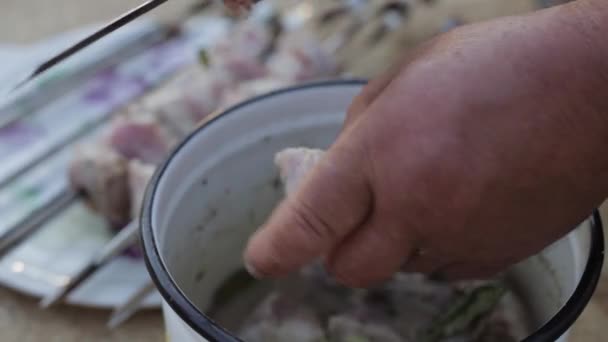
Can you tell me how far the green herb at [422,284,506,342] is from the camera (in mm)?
400

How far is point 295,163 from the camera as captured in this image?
0.36 meters

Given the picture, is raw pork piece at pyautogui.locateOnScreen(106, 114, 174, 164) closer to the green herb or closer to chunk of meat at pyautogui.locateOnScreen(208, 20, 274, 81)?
chunk of meat at pyautogui.locateOnScreen(208, 20, 274, 81)

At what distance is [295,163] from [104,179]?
250 mm

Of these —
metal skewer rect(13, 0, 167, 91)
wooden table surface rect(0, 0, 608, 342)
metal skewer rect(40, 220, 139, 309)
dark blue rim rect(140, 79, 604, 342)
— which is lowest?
wooden table surface rect(0, 0, 608, 342)

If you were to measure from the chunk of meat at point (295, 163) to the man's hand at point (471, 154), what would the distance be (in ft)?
0.11

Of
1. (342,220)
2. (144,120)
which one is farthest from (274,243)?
(144,120)

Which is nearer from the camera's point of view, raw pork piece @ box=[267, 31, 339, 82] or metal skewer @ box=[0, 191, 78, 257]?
metal skewer @ box=[0, 191, 78, 257]

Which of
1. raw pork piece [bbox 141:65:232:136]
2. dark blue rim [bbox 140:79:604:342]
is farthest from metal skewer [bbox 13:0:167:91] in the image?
raw pork piece [bbox 141:65:232:136]

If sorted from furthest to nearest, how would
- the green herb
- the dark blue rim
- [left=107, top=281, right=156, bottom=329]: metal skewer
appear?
[left=107, top=281, right=156, bottom=329]: metal skewer, the green herb, the dark blue rim

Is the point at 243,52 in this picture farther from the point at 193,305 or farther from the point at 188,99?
the point at 193,305

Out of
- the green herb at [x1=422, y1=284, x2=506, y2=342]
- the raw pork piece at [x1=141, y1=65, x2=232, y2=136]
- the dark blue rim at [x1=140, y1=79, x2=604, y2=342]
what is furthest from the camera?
the raw pork piece at [x1=141, y1=65, x2=232, y2=136]

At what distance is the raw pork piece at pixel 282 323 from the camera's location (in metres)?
0.41

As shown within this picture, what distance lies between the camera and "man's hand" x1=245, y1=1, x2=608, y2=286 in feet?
0.96

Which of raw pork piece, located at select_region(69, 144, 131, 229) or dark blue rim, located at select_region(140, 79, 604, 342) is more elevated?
dark blue rim, located at select_region(140, 79, 604, 342)
